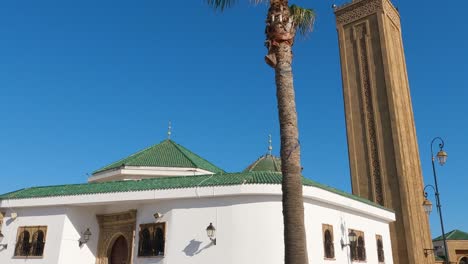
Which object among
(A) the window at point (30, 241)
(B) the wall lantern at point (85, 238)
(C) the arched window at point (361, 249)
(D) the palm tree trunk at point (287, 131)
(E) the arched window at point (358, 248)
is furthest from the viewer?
(C) the arched window at point (361, 249)

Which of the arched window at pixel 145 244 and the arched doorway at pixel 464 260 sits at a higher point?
the arched doorway at pixel 464 260

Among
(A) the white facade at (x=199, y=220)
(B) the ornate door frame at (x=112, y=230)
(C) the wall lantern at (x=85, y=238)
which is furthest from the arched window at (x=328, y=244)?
(C) the wall lantern at (x=85, y=238)

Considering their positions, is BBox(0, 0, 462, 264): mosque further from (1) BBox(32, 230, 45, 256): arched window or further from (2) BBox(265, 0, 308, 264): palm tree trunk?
(2) BBox(265, 0, 308, 264): palm tree trunk

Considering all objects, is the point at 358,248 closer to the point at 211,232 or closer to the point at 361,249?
the point at 361,249

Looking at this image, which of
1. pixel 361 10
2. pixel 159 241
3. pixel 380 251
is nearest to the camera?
pixel 159 241

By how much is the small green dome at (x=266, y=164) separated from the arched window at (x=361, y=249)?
4559 millimetres

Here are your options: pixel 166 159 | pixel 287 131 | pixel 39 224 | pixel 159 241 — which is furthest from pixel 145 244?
pixel 287 131

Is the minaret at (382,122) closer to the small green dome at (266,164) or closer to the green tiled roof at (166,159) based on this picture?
the small green dome at (266,164)

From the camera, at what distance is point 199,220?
14273 millimetres

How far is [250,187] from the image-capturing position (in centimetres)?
1399

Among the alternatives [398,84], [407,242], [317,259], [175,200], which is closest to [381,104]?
[398,84]

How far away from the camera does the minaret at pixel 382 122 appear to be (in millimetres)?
26508

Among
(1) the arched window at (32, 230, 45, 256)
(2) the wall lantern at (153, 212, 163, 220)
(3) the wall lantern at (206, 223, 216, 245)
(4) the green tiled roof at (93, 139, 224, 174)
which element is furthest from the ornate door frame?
(4) the green tiled roof at (93, 139, 224, 174)

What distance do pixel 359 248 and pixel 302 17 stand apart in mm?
10824
